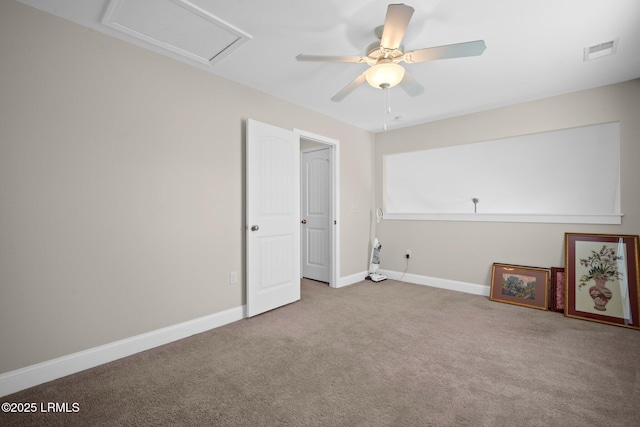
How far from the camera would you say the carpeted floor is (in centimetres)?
160

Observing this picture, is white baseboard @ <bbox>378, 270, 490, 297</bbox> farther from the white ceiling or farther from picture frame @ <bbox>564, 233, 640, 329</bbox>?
the white ceiling

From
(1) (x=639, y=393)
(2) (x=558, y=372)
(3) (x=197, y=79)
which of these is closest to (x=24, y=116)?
(3) (x=197, y=79)

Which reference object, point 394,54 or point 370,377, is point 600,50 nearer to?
point 394,54

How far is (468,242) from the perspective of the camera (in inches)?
158

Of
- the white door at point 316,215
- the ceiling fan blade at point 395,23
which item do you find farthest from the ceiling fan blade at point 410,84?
the white door at point 316,215

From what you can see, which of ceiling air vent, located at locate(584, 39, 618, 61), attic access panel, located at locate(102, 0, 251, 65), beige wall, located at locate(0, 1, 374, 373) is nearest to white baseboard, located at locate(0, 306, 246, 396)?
beige wall, located at locate(0, 1, 374, 373)

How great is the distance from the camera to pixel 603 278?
3047 mm

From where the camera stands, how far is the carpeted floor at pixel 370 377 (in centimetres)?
160

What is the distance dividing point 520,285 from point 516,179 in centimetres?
143

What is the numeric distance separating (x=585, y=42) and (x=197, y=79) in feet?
11.0

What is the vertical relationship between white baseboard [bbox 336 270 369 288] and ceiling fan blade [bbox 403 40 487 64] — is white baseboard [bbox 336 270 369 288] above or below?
below

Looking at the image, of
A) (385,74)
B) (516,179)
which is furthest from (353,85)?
(516,179)

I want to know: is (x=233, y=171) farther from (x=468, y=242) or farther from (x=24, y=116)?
(x=468, y=242)

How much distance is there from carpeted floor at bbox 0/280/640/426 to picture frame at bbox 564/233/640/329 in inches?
7.2
